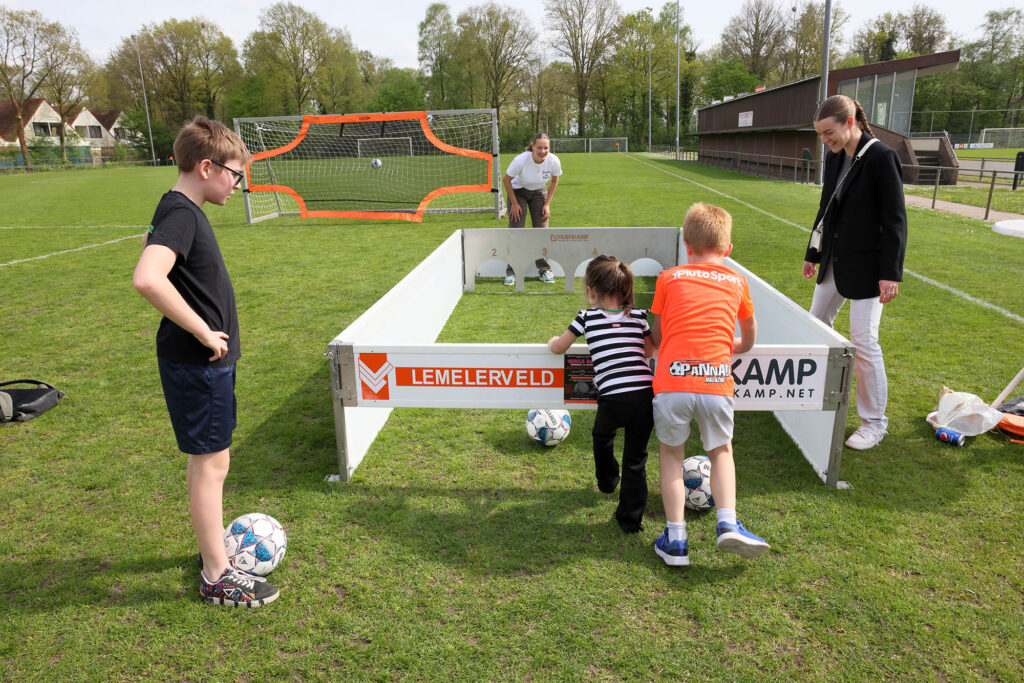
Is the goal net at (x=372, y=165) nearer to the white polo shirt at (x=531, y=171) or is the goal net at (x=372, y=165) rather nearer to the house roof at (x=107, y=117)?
the white polo shirt at (x=531, y=171)

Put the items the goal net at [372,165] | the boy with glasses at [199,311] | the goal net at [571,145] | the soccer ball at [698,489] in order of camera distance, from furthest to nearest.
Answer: the goal net at [571,145] → the goal net at [372,165] → the soccer ball at [698,489] → the boy with glasses at [199,311]

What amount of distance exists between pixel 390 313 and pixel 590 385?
1.72 m

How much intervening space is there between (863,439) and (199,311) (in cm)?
392

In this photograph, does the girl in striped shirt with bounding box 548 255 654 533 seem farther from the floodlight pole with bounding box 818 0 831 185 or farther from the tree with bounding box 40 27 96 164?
the tree with bounding box 40 27 96 164

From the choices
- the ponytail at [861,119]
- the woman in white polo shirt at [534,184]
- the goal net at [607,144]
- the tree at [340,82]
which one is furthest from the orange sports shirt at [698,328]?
the tree at [340,82]

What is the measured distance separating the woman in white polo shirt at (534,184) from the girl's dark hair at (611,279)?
559 centimetres

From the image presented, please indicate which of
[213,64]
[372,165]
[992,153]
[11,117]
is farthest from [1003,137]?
[11,117]

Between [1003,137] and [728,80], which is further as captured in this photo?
[728,80]

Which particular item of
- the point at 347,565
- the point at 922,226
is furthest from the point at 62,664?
the point at 922,226

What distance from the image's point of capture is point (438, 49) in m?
67.9

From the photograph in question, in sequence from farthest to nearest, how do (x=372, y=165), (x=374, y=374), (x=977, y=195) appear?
1. (x=372, y=165)
2. (x=977, y=195)
3. (x=374, y=374)

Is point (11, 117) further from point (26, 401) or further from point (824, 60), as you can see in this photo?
point (26, 401)

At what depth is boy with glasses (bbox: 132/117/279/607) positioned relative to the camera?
7.61 feet

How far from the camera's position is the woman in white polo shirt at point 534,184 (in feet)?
29.3
